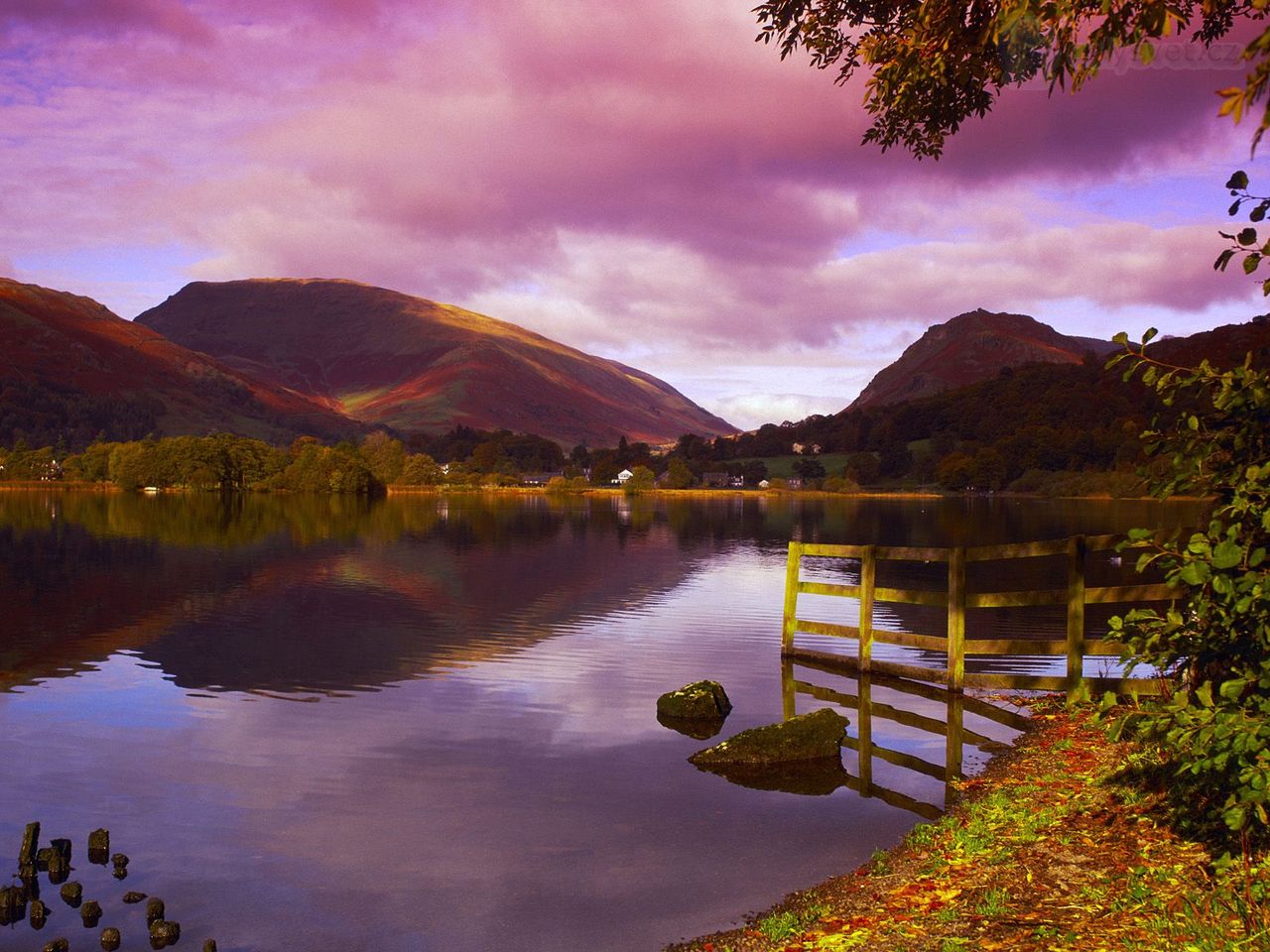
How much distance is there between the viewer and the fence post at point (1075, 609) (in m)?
18.7

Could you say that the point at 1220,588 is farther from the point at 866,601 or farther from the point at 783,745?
the point at 866,601

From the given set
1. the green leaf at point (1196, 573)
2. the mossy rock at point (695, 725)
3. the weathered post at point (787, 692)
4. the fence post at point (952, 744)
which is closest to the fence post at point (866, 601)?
the weathered post at point (787, 692)

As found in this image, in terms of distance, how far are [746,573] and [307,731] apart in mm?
39853

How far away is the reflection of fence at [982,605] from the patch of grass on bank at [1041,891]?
4.19 meters

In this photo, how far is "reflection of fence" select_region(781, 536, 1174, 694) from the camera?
18.2 metres

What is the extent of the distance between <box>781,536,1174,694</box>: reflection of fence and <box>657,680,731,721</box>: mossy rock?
464 centimetres

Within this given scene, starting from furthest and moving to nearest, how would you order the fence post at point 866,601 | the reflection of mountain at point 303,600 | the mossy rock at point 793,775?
the reflection of mountain at point 303,600 → the fence post at point 866,601 → the mossy rock at point 793,775

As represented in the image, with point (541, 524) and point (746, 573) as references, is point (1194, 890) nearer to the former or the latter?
point (746, 573)

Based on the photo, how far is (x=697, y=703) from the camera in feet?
70.4

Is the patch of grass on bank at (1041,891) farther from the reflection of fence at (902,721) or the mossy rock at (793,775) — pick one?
the mossy rock at (793,775)

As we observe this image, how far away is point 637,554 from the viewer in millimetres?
71688

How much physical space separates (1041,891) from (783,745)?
342 inches

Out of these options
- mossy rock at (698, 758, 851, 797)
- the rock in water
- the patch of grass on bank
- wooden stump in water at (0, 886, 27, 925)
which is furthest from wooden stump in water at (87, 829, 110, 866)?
mossy rock at (698, 758, 851, 797)

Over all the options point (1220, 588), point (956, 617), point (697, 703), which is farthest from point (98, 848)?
point (956, 617)
